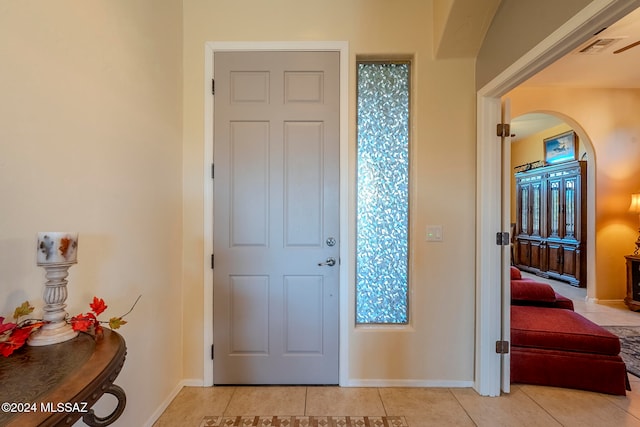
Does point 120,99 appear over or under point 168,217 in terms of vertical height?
over

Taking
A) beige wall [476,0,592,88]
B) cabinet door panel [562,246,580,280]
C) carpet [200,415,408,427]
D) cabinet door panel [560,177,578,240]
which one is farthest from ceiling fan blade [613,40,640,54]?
carpet [200,415,408,427]

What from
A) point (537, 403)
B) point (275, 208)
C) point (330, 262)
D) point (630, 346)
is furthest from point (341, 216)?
point (630, 346)

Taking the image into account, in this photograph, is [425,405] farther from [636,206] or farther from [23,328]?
[636,206]

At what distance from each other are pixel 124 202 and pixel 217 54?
132cm

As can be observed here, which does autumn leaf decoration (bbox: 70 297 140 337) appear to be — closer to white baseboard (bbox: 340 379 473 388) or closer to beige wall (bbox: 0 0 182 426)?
beige wall (bbox: 0 0 182 426)

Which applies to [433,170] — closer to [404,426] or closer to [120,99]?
[404,426]

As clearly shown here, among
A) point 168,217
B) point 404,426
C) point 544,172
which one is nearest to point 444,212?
point 404,426

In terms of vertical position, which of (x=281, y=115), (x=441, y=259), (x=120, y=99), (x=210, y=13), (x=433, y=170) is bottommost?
(x=441, y=259)

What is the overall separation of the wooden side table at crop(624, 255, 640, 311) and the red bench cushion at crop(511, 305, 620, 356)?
2.51 meters

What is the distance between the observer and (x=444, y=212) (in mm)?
2156

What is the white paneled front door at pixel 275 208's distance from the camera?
2.15 metres

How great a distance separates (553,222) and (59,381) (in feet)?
21.9

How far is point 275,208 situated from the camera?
217 cm

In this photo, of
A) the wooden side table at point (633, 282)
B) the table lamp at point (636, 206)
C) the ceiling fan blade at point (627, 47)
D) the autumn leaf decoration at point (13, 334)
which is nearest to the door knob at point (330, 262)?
the autumn leaf decoration at point (13, 334)
